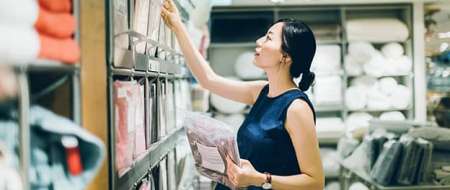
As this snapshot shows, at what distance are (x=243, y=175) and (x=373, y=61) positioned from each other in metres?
4.22

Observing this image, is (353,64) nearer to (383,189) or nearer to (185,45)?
(383,189)

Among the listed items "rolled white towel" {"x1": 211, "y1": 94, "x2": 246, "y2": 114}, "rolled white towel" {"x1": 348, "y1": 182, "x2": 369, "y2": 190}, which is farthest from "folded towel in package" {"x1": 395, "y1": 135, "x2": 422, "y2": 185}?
"rolled white towel" {"x1": 211, "y1": 94, "x2": 246, "y2": 114}

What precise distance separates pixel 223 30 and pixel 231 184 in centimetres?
410

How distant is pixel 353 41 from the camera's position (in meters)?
5.71

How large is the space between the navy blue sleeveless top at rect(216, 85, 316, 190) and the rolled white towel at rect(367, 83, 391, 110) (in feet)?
13.0

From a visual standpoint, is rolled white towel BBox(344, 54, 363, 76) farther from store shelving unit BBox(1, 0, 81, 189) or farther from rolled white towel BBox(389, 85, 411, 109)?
store shelving unit BBox(1, 0, 81, 189)

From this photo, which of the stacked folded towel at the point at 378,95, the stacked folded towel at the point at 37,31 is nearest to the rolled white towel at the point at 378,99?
the stacked folded towel at the point at 378,95

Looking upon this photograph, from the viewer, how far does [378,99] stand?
566 centimetres

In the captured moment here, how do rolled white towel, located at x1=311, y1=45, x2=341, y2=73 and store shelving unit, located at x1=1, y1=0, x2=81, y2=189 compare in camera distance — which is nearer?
store shelving unit, located at x1=1, y1=0, x2=81, y2=189

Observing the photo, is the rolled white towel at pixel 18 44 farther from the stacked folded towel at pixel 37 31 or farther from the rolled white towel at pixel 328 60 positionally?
the rolled white towel at pixel 328 60

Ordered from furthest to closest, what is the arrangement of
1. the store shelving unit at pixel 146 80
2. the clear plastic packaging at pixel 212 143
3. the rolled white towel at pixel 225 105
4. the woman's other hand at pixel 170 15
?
the rolled white towel at pixel 225 105
the woman's other hand at pixel 170 15
the clear plastic packaging at pixel 212 143
the store shelving unit at pixel 146 80

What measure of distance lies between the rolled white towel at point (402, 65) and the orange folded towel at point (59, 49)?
16.5ft

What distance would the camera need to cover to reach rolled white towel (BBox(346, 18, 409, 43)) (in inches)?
223

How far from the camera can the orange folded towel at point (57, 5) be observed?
100 cm
